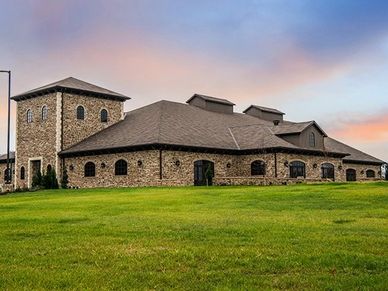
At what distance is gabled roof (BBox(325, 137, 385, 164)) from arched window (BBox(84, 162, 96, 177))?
25406mm

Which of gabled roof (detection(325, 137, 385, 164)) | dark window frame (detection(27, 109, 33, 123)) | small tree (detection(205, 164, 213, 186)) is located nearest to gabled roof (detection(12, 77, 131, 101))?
dark window frame (detection(27, 109, 33, 123))

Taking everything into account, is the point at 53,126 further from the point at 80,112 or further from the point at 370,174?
the point at 370,174

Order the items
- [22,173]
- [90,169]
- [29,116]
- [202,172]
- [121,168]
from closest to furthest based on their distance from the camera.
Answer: [121,168], [202,172], [90,169], [29,116], [22,173]

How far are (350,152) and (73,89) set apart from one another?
33758 mm

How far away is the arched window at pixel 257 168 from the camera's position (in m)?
48.8

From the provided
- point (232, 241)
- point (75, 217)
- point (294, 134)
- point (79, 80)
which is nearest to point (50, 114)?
point (79, 80)

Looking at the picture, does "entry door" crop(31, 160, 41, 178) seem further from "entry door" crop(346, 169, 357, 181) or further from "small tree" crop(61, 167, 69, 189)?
"entry door" crop(346, 169, 357, 181)

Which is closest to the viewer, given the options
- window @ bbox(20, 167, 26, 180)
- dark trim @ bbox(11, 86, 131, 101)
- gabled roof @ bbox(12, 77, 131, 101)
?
dark trim @ bbox(11, 86, 131, 101)

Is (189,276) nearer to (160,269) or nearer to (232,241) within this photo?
(160,269)

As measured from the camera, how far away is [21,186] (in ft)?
178

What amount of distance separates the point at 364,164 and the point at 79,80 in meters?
35.1

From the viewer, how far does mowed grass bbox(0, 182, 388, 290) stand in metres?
8.93

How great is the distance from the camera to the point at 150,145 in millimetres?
43844

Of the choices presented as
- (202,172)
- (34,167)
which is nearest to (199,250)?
(202,172)
